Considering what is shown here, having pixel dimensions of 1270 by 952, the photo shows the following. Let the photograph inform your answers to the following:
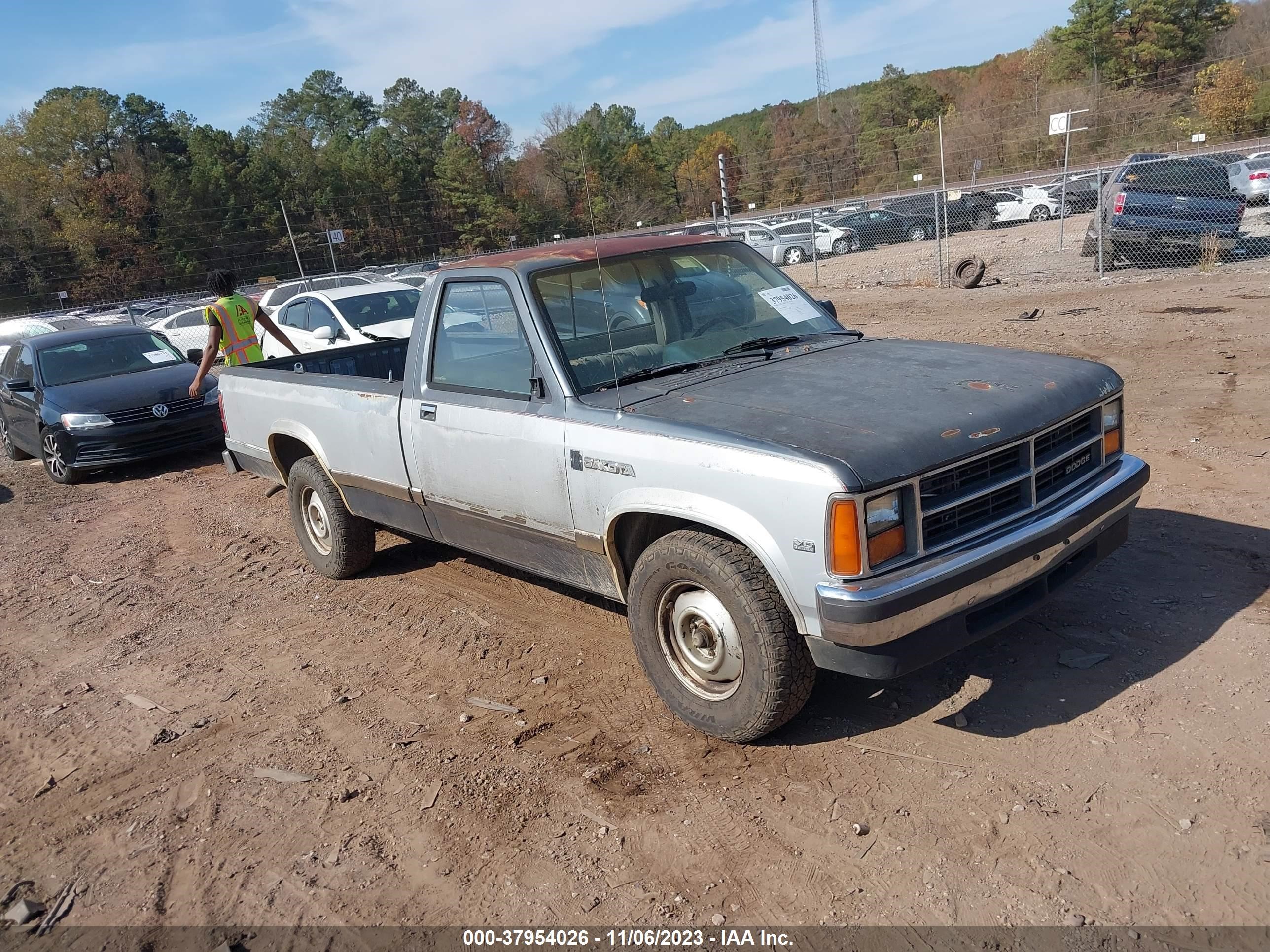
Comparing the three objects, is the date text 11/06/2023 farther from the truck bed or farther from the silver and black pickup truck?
the truck bed

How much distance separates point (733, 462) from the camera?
336cm

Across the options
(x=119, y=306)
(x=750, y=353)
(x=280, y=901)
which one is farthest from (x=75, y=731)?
(x=119, y=306)

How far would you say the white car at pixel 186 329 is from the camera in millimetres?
19344

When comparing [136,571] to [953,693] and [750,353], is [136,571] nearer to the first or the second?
[750,353]

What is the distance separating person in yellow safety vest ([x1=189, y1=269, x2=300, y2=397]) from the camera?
8.42m

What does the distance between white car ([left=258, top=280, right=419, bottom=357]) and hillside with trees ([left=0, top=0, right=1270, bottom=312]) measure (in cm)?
142

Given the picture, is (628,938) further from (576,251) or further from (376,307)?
(376,307)

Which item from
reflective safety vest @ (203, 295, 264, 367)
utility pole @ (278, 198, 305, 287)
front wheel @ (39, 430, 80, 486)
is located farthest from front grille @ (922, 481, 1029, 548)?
utility pole @ (278, 198, 305, 287)

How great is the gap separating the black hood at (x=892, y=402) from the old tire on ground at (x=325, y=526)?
2.64 metres

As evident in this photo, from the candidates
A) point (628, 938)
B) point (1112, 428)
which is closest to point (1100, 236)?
point (1112, 428)

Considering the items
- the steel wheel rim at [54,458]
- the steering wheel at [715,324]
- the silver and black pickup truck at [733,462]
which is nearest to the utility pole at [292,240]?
the steel wheel rim at [54,458]

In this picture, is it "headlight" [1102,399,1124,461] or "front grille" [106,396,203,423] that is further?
"front grille" [106,396,203,423]

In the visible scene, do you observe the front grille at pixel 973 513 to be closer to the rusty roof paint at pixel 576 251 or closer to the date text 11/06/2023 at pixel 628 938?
the date text 11/06/2023 at pixel 628 938

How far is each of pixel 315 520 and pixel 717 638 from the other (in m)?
3.62
